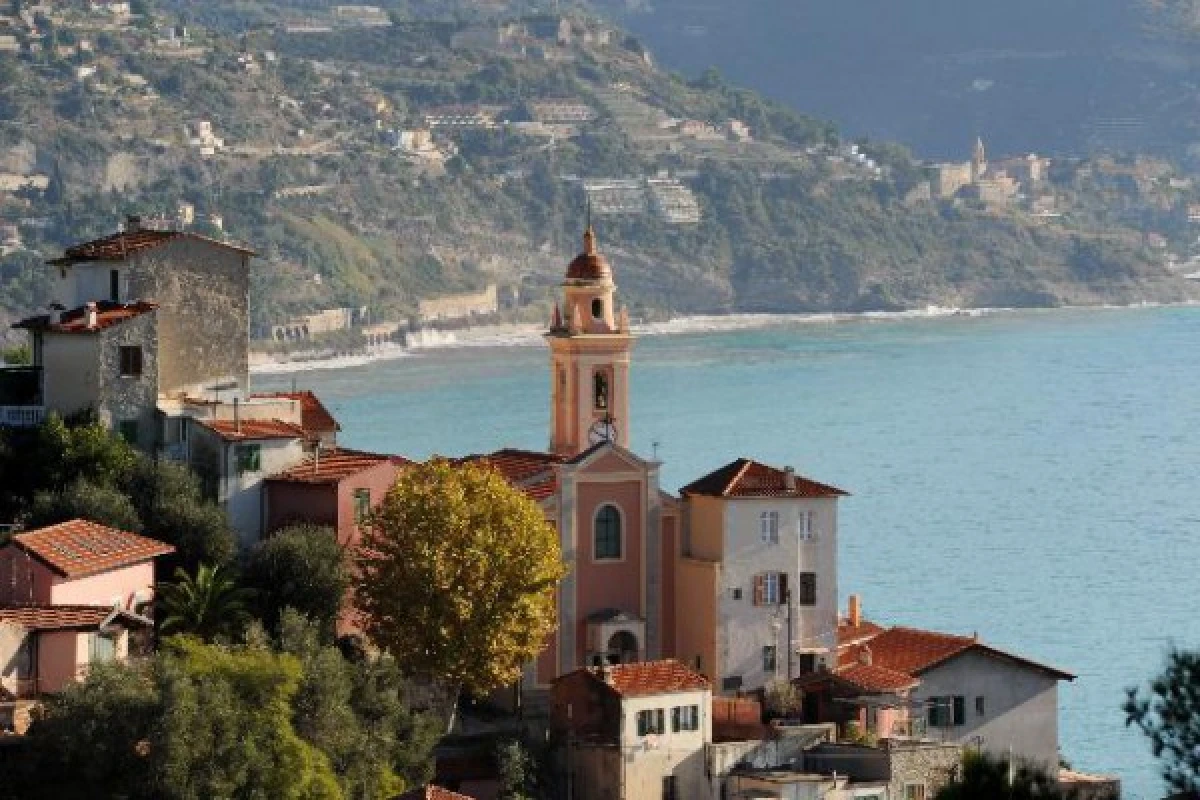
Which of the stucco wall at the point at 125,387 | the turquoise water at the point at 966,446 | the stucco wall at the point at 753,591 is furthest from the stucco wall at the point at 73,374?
the turquoise water at the point at 966,446

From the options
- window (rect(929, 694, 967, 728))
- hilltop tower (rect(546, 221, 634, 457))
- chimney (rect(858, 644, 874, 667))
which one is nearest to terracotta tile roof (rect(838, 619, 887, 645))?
chimney (rect(858, 644, 874, 667))

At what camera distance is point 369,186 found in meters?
174

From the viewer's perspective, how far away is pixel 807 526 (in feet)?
114

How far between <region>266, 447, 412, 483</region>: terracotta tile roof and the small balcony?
213 centimetres

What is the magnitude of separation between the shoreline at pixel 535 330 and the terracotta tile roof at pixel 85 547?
299ft

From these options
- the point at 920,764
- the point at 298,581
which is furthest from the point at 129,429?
the point at 920,764

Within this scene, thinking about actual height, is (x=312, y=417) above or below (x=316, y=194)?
below

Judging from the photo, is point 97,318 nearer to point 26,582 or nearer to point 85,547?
point 85,547

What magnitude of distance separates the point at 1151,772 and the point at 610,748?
12269 mm

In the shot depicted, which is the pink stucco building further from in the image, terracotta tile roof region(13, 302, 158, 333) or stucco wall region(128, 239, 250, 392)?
stucco wall region(128, 239, 250, 392)

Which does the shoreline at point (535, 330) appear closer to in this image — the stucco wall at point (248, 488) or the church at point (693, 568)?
the church at point (693, 568)

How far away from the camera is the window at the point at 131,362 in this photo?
112 feet

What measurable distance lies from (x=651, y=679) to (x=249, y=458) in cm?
432

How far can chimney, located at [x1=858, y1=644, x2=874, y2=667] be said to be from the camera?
3425 cm
